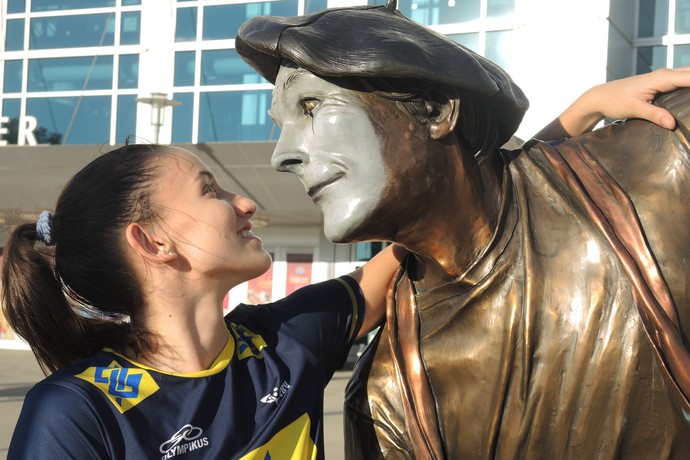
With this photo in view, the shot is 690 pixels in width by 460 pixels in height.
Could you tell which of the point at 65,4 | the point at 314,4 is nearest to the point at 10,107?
the point at 65,4

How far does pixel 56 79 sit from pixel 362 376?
1475 centimetres

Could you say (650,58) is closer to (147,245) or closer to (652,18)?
(652,18)

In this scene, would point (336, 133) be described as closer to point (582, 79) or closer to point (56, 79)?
point (582, 79)

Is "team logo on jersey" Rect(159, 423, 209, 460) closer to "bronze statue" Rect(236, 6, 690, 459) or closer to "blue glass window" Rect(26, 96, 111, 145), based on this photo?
"bronze statue" Rect(236, 6, 690, 459)

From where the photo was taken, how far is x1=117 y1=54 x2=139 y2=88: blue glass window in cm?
1453

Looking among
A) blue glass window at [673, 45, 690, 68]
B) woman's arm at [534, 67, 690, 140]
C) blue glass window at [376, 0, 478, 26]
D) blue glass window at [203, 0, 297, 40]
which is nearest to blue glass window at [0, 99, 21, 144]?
blue glass window at [203, 0, 297, 40]

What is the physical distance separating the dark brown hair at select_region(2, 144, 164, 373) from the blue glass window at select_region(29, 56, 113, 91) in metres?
13.3

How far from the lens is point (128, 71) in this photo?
1459 centimetres

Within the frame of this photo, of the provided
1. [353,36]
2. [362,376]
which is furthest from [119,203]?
[353,36]

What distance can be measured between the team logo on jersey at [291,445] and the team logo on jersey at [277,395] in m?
0.06

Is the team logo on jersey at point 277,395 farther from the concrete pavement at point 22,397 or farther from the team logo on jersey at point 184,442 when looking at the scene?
the concrete pavement at point 22,397

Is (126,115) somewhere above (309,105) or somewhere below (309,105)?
below

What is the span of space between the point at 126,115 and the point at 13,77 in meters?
2.82

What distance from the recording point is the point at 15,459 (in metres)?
1.67
